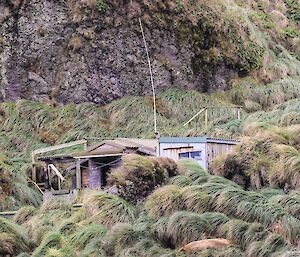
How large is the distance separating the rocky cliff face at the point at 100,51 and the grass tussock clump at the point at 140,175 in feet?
31.2

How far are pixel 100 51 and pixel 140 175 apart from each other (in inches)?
437

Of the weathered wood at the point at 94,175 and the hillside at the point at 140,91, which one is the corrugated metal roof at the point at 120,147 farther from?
the hillside at the point at 140,91

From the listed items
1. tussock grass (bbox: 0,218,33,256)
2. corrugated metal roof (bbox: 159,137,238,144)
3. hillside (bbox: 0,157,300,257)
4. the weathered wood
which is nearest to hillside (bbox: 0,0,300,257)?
hillside (bbox: 0,157,300,257)

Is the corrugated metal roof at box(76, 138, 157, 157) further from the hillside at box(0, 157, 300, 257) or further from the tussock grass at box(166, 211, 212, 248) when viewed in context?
the tussock grass at box(166, 211, 212, 248)

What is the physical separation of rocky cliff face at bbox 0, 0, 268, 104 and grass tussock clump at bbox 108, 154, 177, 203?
31.2 feet

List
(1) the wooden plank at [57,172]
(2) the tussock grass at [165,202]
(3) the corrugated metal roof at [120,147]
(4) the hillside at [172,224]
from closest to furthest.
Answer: (4) the hillside at [172,224] < (2) the tussock grass at [165,202] < (3) the corrugated metal roof at [120,147] < (1) the wooden plank at [57,172]

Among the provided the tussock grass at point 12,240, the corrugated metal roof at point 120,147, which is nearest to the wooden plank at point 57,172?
the corrugated metal roof at point 120,147

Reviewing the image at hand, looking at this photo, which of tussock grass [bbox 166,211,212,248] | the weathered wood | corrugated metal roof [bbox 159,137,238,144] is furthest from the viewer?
the weathered wood

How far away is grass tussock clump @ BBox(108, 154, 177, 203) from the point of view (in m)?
16.4

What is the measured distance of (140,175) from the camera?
1661 cm

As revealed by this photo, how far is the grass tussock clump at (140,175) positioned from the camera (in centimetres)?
1638

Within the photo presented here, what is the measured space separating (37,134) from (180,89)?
18.5 ft

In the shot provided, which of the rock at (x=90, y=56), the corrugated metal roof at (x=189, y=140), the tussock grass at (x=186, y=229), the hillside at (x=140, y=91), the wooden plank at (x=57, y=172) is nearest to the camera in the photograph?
the tussock grass at (x=186, y=229)

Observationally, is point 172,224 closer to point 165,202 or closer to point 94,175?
point 165,202
